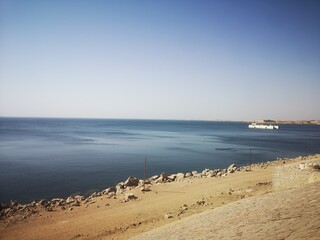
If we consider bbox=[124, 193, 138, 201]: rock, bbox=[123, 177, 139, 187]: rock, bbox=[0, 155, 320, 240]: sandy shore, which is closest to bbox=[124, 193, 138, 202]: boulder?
bbox=[124, 193, 138, 201]: rock

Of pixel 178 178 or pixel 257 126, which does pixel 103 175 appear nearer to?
pixel 178 178

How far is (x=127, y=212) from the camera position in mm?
15086

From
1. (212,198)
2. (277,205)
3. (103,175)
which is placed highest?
(277,205)

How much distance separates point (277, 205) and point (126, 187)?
49.2 feet

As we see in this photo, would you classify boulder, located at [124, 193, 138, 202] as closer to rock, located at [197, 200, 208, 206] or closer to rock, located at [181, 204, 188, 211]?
rock, located at [181, 204, 188, 211]

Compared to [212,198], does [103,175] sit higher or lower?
lower

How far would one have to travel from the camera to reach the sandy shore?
504 inches

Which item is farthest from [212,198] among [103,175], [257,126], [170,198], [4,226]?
[257,126]

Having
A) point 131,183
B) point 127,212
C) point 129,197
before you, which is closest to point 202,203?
point 127,212

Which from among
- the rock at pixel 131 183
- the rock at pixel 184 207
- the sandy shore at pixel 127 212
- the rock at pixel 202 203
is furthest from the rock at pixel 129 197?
the rock at pixel 202 203

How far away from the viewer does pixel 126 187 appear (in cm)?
2194

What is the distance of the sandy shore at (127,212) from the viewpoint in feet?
42.0

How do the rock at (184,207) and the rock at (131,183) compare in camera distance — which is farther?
the rock at (131,183)

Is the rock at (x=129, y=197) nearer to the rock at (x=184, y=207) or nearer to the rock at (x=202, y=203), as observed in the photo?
the rock at (x=184, y=207)
